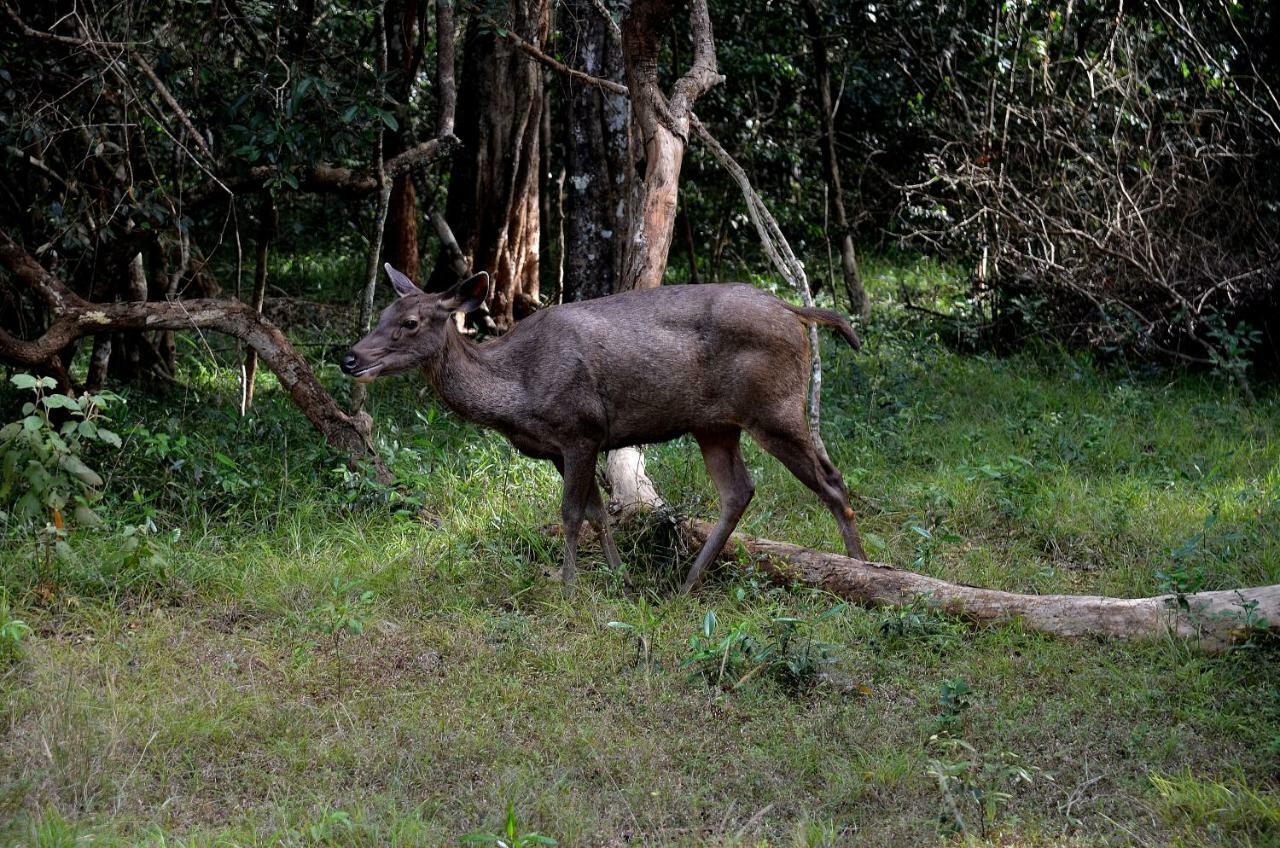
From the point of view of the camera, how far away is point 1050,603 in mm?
6410

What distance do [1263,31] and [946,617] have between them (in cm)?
788

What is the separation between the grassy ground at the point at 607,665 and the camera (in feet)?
16.0

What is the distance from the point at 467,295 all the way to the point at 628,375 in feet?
3.49

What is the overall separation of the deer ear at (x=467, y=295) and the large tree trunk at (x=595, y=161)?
2896 millimetres

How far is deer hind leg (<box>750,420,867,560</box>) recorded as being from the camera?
24.5 ft

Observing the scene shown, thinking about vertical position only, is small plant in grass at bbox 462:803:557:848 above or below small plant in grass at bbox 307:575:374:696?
above

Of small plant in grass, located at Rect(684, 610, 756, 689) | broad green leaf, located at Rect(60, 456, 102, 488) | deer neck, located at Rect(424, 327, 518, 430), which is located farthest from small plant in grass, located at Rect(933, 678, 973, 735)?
broad green leaf, located at Rect(60, 456, 102, 488)

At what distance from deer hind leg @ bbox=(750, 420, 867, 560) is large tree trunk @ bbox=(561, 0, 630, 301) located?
329cm

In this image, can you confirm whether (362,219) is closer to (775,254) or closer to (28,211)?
(28,211)

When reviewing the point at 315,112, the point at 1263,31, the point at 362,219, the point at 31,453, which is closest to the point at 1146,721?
the point at 31,453

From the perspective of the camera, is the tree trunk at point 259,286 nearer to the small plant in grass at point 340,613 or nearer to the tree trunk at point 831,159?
the small plant in grass at point 340,613

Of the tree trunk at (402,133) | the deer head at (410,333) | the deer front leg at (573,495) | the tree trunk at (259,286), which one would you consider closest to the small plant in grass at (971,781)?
the deer front leg at (573,495)

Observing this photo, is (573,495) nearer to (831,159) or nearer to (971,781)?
(971,781)

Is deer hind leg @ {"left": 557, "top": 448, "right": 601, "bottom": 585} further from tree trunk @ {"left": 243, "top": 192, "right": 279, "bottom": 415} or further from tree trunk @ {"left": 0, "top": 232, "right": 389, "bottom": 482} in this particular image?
tree trunk @ {"left": 243, "top": 192, "right": 279, "bottom": 415}
